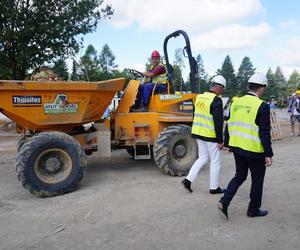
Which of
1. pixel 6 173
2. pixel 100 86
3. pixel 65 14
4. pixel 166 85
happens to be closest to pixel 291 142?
pixel 166 85

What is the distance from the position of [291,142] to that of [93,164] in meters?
6.05

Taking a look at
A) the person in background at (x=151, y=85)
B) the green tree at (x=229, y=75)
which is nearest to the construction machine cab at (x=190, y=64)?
the person in background at (x=151, y=85)

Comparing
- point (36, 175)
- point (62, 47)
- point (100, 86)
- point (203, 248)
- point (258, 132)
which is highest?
point (62, 47)

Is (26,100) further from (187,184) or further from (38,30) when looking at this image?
(38,30)

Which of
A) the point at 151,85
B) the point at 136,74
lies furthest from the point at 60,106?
the point at 136,74

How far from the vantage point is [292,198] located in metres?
5.60

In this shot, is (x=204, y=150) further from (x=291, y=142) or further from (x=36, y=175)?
(x=291, y=142)

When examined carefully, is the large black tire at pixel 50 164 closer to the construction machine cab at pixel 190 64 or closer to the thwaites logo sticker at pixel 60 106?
the thwaites logo sticker at pixel 60 106

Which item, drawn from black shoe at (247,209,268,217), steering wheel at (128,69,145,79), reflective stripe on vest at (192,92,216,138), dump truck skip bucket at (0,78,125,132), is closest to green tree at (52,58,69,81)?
steering wheel at (128,69,145,79)

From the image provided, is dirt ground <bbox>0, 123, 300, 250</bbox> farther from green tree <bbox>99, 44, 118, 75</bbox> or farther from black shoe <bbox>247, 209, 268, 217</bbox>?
green tree <bbox>99, 44, 118, 75</bbox>

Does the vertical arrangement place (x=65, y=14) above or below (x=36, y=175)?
above

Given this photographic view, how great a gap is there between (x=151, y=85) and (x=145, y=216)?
345 centimetres

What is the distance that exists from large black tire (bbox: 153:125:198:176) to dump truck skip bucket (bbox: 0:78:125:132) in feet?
4.00

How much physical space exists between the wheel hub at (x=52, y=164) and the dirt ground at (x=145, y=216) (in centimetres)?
49
